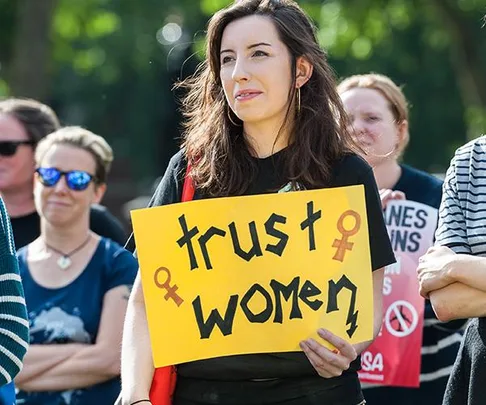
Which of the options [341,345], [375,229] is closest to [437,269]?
[375,229]

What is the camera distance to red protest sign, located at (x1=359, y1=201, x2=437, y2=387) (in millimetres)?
5461

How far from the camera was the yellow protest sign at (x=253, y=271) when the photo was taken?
3912 mm

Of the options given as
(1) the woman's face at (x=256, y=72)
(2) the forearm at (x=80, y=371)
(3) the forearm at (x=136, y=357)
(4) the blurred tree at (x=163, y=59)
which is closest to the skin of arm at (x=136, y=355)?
(3) the forearm at (x=136, y=357)

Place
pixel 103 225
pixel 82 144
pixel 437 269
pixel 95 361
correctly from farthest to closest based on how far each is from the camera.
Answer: pixel 103 225 < pixel 82 144 < pixel 95 361 < pixel 437 269

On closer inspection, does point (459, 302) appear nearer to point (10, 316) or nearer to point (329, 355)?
point (329, 355)

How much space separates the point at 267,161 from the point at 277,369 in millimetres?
668

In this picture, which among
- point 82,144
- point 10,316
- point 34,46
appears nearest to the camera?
point 10,316

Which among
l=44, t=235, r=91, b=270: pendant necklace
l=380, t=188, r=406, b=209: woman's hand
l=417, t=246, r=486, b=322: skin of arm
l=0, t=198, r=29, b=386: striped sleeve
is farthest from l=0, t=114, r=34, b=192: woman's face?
l=417, t=246, r=486, b=322: skin of arm

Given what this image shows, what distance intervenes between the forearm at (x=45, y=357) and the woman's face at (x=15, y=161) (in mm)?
1193

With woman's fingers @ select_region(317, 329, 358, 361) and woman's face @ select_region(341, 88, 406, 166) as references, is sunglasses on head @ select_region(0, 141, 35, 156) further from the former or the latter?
woman's fingers @ select_region(317, 329, 358, 361)

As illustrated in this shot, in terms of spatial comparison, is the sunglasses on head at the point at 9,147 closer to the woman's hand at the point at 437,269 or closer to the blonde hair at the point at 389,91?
the blonde hair at the point at 389,91

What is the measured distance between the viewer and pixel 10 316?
144 inches

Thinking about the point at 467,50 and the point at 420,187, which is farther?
the point at 467,50

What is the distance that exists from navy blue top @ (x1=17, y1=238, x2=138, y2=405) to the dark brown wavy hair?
4.65 feet
